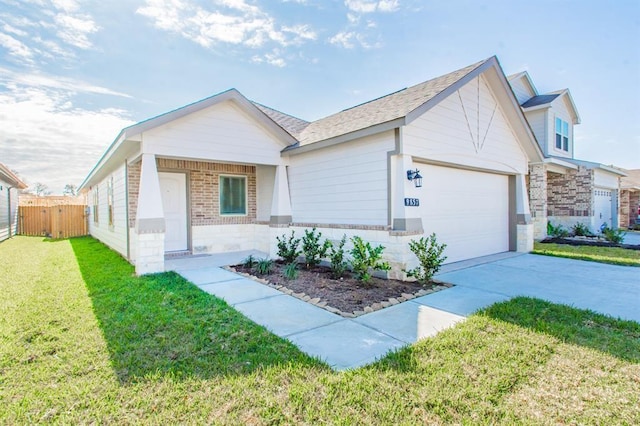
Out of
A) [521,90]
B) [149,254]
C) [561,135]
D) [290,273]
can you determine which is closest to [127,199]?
[149,254]

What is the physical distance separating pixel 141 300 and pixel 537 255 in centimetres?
1052

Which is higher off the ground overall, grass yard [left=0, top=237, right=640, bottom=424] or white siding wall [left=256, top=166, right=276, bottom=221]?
A: white siding wall [left=256, top=166, right=276, bottom=221]

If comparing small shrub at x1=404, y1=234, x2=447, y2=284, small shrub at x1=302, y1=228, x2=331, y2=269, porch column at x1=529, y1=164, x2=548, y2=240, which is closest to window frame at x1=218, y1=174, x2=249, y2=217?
small shrub at x1=302, y1=228, x2=331, y2=269

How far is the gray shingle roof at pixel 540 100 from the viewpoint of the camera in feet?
51.2

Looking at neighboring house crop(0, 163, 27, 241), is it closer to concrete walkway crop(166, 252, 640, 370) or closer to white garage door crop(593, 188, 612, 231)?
concrete walkway crop(166, 252, 640, 370)

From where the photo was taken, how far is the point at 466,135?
27.9 ft

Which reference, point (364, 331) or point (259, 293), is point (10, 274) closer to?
point (259, 293)

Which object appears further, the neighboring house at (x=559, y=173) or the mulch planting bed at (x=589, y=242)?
the neighboring house at (x=559, y=173)

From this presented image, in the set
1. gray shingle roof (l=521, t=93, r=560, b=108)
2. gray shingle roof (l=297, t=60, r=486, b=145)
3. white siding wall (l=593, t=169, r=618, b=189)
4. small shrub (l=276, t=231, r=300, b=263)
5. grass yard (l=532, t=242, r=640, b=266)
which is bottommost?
grass yard (l=532, t=242, r=640, b=266)

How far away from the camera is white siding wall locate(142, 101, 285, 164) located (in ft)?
24.6

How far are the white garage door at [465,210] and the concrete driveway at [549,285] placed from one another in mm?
936

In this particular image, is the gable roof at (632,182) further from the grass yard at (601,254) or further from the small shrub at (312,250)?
the small shrub at (312,250)

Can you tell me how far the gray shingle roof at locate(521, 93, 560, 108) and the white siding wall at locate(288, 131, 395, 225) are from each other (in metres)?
12.7

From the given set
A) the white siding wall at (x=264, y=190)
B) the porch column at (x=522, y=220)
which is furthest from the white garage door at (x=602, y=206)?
the white siding wall at (x=264, y=190)
